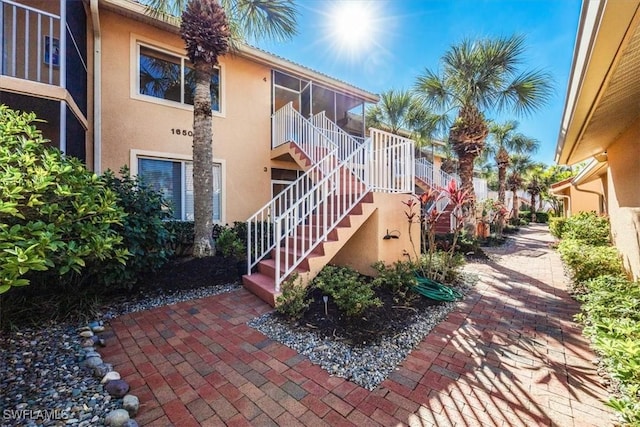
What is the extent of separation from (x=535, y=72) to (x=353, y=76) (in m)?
6.52

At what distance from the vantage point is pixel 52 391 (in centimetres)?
232

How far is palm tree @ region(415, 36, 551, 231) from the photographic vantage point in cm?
900

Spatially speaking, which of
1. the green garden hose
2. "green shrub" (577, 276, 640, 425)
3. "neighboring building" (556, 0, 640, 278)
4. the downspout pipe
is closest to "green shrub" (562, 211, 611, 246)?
"neighboring building" (556, 0, 640, 278)

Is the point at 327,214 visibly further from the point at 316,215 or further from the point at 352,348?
the point at 352,348

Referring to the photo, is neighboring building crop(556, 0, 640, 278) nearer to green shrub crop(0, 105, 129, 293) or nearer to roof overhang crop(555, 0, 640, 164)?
roof overhang crop(555, 0, 640, 164)

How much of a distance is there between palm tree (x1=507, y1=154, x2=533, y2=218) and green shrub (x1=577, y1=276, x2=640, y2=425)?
23190 millimetres

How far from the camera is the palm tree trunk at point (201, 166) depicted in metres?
6.02

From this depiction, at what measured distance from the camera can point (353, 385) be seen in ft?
8.52

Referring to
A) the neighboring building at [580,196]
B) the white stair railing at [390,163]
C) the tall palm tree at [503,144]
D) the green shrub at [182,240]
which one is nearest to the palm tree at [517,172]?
the tall palm tree at [503,144]

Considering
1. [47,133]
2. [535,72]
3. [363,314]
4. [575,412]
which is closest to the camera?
[575,412]

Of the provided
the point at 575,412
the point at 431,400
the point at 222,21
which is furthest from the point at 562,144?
the point at 222,21

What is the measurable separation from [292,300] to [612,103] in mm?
5098

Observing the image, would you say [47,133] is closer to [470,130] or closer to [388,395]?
[388,395]

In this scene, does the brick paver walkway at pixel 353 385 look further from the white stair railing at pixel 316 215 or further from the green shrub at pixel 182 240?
the green shrub at pixel 182 240
